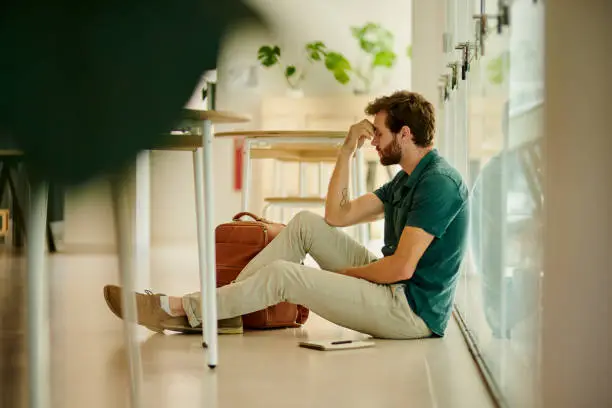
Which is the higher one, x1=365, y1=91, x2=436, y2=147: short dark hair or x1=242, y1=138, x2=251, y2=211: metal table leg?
x1=365, y1=91, x2=436, y2=147: short dark hair

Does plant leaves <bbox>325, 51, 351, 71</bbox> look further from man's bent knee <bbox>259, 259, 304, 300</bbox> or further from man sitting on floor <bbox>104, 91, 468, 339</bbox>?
man's bent knee <bbox>259, 259, 304, 300</bbox>

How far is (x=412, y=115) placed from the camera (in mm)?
3047

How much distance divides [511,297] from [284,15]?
161 cm

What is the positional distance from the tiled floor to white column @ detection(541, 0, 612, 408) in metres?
0.55

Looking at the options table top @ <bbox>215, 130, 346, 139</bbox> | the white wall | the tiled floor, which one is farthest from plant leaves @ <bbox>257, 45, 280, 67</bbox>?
table top @ <bbox>215, 130, 346, 139</bbox>

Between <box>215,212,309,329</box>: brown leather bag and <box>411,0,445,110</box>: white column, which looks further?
<box>411,0,445,110</box>: white column

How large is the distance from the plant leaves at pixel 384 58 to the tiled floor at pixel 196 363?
4120mm

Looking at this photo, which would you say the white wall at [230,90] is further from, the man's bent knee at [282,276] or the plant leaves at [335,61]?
the man's bent knee at [282,276]

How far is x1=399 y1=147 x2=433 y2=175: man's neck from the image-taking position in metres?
3.02

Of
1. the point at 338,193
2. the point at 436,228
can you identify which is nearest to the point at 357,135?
the point at 338,193

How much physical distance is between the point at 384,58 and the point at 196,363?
17.0 ft

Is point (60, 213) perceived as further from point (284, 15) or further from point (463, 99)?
point (463, 99)

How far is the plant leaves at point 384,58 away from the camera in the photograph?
7281 mm

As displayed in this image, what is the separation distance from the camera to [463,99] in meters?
3.12
